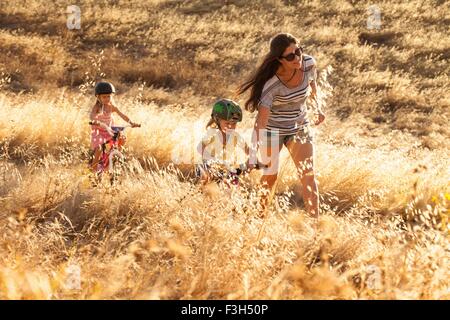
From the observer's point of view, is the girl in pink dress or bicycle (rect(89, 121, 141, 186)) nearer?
bicycle (rect(89, 121, 141, 186))

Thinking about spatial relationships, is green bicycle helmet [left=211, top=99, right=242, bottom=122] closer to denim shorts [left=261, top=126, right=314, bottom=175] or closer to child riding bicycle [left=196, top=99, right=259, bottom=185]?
child riding bicycle [left=196, top=99, right=259, bottom=185]

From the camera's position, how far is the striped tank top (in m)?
5.39

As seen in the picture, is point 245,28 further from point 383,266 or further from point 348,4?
point 383,266

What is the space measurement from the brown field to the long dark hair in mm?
630

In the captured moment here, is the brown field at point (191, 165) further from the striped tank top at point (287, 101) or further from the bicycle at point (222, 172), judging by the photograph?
the striped tank top at point (287, 101)

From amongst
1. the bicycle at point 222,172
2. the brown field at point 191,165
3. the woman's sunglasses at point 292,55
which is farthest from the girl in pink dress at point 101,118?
the woman's sunglasses at point 292,55

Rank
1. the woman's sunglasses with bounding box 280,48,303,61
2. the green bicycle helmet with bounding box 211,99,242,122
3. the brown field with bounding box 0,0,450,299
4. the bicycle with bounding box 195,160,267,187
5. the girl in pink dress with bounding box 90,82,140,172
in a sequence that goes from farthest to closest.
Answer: the girl in pink dress with bounding box 90,82,140,172
the green bicycle helmet with bounding box 211,99,242,122
the woman's sunglasses with bounding box 280,48,303,61
the bicycle with bounding box 195,160,267,187
the brown field with bounding box 0,0,450,299

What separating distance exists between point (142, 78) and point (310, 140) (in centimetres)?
1351

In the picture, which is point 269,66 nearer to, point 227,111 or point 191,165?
point 227,111

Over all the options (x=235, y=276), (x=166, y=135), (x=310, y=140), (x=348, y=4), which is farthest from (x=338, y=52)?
(x=235, y=276)

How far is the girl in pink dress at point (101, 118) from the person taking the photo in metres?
6.84

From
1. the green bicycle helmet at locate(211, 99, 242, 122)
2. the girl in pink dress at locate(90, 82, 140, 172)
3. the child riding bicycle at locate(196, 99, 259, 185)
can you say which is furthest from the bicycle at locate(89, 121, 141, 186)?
the green bicycle helmet at locate(211, 99, 242, 122)

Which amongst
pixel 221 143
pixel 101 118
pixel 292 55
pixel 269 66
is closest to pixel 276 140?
pixel 221 143

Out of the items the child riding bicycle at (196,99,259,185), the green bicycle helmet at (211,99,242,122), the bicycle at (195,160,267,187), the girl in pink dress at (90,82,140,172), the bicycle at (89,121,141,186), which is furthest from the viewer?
the girl in pink dress at (90,82,140,172)
